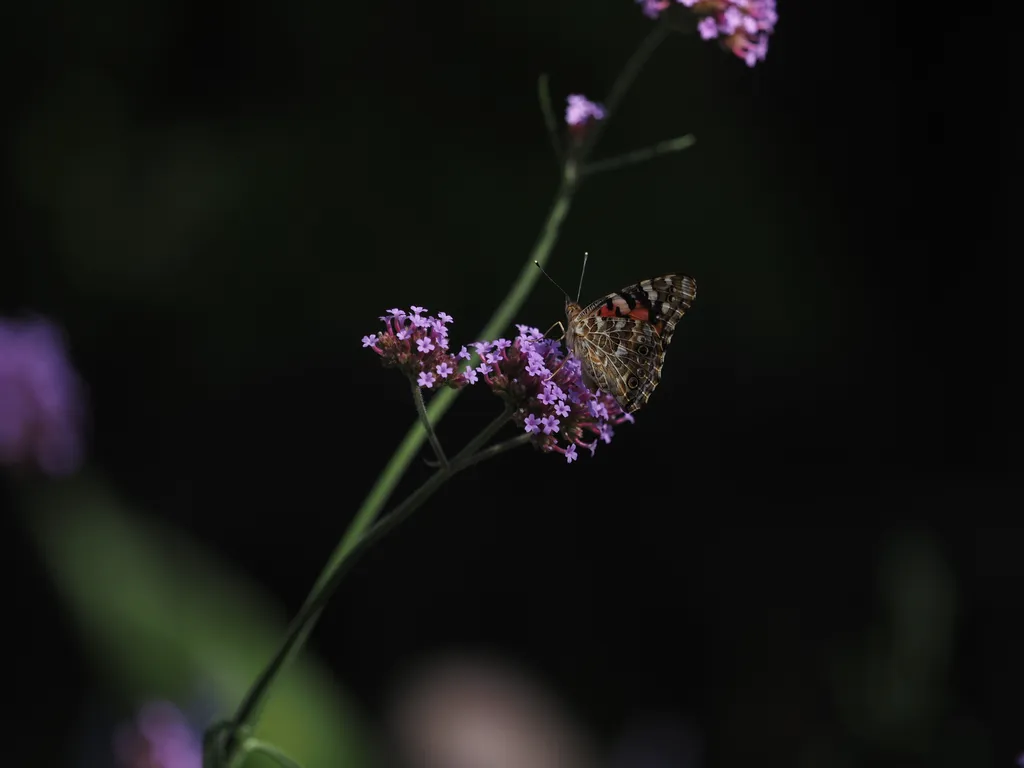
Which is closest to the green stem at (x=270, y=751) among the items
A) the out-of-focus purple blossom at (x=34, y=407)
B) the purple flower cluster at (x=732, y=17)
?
the purple flower cluster at (x=732, y=17)

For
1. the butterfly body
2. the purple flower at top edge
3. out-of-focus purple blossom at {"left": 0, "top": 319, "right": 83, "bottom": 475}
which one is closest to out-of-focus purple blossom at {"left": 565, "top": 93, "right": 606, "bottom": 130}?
the purple flower at top edge

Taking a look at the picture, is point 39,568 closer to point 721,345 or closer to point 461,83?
point 461,83

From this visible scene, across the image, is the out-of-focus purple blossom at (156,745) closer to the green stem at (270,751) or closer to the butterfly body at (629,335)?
the green stem at (270,751)

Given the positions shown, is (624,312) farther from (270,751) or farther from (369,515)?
(270,751)

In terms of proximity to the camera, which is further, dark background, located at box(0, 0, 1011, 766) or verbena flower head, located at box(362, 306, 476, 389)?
dark background, located at box(0, 0, 1011, 766)

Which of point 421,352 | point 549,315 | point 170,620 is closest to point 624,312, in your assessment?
point 421,352

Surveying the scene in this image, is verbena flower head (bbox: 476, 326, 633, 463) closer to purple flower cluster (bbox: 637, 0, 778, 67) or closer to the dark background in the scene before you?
purple flower cluster (bbox: 637, 0, 778, 67)
